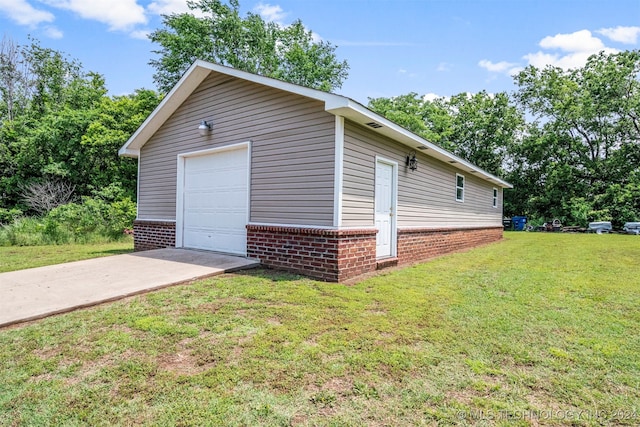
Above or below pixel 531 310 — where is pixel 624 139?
above

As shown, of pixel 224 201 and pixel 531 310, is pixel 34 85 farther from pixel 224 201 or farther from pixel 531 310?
pixel 531 310

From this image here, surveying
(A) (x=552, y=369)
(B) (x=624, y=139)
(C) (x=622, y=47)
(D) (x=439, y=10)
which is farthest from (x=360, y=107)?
(C) (x=622, y=47)

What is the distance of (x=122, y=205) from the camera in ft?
45.0

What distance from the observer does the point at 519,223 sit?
A: 74.0 feet

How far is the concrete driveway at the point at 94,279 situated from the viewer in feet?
12.3

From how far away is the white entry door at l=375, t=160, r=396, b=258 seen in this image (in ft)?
22.0

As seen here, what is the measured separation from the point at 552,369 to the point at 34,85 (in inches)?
1212

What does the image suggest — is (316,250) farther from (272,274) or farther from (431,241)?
(431,241)

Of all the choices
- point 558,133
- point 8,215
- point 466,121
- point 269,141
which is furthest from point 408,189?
point 466,121

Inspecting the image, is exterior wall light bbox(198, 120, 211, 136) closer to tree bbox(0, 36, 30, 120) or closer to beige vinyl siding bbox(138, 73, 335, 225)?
beige vinyl siding bbox(138, 73, 335, 225)

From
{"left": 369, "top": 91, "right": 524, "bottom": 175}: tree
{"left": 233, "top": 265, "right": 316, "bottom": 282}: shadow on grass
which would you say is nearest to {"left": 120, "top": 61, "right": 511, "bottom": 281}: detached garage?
{"left": 233, "top": 265, "right": 316, "bottom": 282}: shadow on grass

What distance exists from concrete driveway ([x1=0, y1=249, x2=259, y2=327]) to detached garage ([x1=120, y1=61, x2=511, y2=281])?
3.29ft

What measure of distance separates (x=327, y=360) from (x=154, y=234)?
7367mm

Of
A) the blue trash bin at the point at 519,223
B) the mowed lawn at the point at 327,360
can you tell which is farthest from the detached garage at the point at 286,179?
the blue trash bin at the point at 519,223
